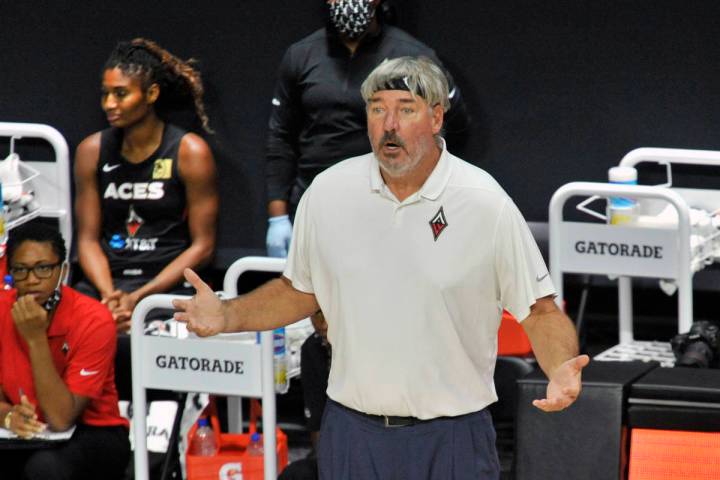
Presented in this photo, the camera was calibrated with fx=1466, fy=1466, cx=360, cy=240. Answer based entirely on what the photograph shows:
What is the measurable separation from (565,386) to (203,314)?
0.96m

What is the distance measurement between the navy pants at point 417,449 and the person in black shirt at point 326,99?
230 centimetres

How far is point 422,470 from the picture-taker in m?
3.73

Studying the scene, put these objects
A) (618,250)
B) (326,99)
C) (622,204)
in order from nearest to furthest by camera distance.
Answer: (618,250) → (622,204) → (326,99)

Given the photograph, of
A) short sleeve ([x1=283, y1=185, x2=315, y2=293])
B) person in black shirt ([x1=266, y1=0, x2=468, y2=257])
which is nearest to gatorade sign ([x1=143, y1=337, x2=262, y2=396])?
short sleeve ([x1=283, y1=185, x2=315, y2=293])

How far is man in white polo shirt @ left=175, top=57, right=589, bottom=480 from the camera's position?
3.65m

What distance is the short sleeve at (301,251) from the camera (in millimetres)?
3832

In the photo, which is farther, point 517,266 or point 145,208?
point 145,208

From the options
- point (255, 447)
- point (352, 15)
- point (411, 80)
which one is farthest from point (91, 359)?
point (411, 80)

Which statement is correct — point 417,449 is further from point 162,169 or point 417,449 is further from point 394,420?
point 162,169

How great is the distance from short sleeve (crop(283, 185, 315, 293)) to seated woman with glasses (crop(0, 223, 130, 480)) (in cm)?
145

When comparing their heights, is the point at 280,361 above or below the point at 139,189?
below

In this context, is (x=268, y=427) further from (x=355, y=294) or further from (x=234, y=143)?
(x=234, y=143)

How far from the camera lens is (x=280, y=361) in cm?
514

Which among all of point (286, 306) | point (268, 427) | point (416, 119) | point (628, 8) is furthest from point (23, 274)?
point (628, 8)
